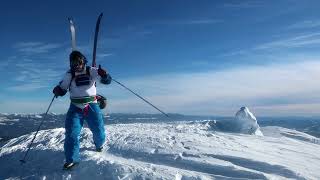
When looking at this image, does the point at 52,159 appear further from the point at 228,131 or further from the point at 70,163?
the point at 228,131

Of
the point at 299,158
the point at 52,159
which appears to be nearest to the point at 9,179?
the point at 52,159

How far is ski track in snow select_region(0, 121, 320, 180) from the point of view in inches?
354

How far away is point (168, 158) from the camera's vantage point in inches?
392

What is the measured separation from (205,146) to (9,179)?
5.45 metres

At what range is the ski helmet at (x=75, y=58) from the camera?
9.79m

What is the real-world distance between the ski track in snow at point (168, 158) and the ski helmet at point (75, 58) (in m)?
2.43

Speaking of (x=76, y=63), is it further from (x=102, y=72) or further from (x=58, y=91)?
(x=58, y=91)

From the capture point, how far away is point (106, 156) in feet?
33.3

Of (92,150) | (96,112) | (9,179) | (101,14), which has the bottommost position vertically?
(9,179)

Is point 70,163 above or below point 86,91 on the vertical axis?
below

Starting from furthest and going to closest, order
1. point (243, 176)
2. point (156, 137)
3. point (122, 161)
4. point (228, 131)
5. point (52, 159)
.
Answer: point (228, 131) < point (156, 137) < point (52, 159) < point (122, 161) < point (243, 176)

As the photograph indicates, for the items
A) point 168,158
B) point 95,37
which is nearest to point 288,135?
point 168,158

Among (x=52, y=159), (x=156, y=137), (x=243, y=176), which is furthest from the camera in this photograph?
(x=156, y=137)

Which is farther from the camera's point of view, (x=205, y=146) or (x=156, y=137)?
(x=156, y=137)
